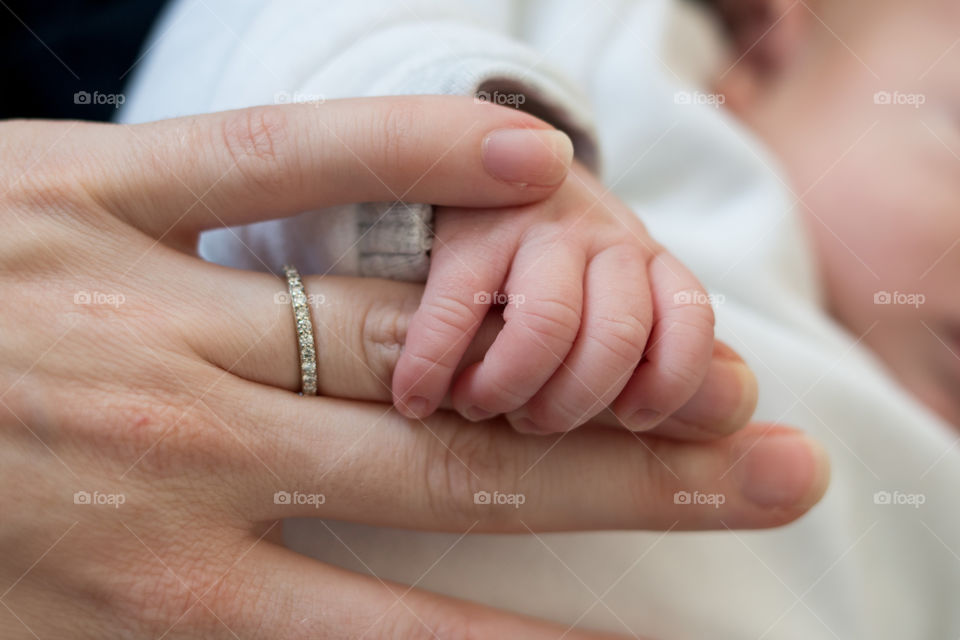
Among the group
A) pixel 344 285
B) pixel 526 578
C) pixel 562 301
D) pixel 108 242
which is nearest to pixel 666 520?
pixel 526 578

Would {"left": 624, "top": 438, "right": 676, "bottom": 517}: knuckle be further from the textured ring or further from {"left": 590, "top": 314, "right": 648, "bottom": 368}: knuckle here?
the textured ring

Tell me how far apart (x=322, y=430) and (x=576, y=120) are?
0.43 m

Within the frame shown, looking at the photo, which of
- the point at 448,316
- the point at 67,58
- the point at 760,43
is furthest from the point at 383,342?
the point at 760,43

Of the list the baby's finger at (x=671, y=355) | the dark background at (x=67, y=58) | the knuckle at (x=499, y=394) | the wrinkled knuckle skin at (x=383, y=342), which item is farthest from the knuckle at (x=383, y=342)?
the dark background at (x=67, y=58)

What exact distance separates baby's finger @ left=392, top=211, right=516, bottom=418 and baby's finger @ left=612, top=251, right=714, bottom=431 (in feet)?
0.49

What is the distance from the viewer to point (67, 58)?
3.66 feet

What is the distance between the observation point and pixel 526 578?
811 mm

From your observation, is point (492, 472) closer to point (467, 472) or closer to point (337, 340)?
point (467, 472)

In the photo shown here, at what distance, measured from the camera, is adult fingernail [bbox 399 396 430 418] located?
67 cm

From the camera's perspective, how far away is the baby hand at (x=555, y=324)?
2.01ft

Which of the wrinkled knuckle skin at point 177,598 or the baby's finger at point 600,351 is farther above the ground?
the baby's finger at point 600,351

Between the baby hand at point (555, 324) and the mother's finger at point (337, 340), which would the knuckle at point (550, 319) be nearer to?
the baby hand at point (555, 324)

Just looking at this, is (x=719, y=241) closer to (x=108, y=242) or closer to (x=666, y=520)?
(x=666, y=520)

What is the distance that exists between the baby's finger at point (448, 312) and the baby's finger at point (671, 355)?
148 millimetres
